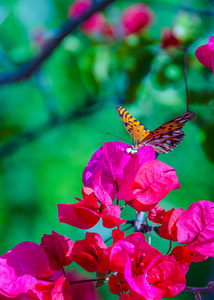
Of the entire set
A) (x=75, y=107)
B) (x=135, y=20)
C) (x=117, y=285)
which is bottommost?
(x=75, y=107)

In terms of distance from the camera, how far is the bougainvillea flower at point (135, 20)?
4.00ft

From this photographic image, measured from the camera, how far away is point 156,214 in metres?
0.43

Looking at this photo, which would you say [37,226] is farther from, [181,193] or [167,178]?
[167,178]

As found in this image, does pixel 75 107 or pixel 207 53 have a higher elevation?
pixel 207 53

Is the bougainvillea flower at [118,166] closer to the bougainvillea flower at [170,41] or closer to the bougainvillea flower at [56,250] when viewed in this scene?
the bougainvillea flower at [56,250]

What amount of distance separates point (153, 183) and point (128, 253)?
9 cm

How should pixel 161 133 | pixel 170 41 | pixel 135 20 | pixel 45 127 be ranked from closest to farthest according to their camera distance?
pixel 161 133, pixel 170 41, pixel 135 20, pixel 45 127

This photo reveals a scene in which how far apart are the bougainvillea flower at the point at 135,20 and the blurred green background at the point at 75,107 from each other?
4cm

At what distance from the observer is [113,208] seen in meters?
0.38

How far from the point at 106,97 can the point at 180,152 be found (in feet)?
1.29

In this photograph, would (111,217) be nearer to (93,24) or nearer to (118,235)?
(118,235)

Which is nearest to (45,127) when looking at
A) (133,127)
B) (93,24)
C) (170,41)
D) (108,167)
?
(93,24)

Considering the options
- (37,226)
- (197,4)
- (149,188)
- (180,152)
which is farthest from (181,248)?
(197,4)

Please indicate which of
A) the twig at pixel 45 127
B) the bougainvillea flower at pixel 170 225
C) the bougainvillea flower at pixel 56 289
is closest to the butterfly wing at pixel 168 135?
the bougainvillea flower at pixel 170 225
